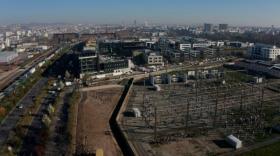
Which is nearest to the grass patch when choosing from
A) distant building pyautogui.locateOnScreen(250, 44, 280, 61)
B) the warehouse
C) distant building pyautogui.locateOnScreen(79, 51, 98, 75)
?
distant building pyautogui.locateOnScreen(79, 51, 98, 75)

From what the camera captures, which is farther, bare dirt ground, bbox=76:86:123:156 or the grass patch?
bare dirt ground, bbox=76:86:123:156

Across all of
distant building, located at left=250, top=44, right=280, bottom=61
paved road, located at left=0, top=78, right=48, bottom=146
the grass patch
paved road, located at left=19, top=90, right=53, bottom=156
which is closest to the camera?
the grass patch

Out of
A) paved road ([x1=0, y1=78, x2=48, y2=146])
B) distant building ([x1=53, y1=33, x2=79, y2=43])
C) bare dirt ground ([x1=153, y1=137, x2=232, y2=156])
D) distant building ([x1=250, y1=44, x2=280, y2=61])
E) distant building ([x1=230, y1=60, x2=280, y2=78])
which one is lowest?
bare dirt ground ([x1=153, y1=137, x2=232, y2=156])

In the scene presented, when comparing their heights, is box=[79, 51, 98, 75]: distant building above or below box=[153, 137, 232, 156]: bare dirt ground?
above

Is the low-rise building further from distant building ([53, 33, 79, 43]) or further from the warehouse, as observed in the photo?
distant building ([53, 33, 79, 43])

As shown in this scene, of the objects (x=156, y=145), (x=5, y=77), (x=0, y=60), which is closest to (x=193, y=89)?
(x=156, y=145)

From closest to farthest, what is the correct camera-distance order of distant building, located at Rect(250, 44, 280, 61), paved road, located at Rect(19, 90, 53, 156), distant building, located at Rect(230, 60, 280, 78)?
paved road, located at Rect(19, 90, 53, 156) → distant building, located at Rect(230, 60, 280, 78) → distant building, located at Rect(250, 44, 280, 61)

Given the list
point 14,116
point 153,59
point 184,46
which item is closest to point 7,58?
point 153,59

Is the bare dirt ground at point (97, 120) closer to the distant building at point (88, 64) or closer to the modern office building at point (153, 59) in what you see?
the distant building at point (88, 64)
